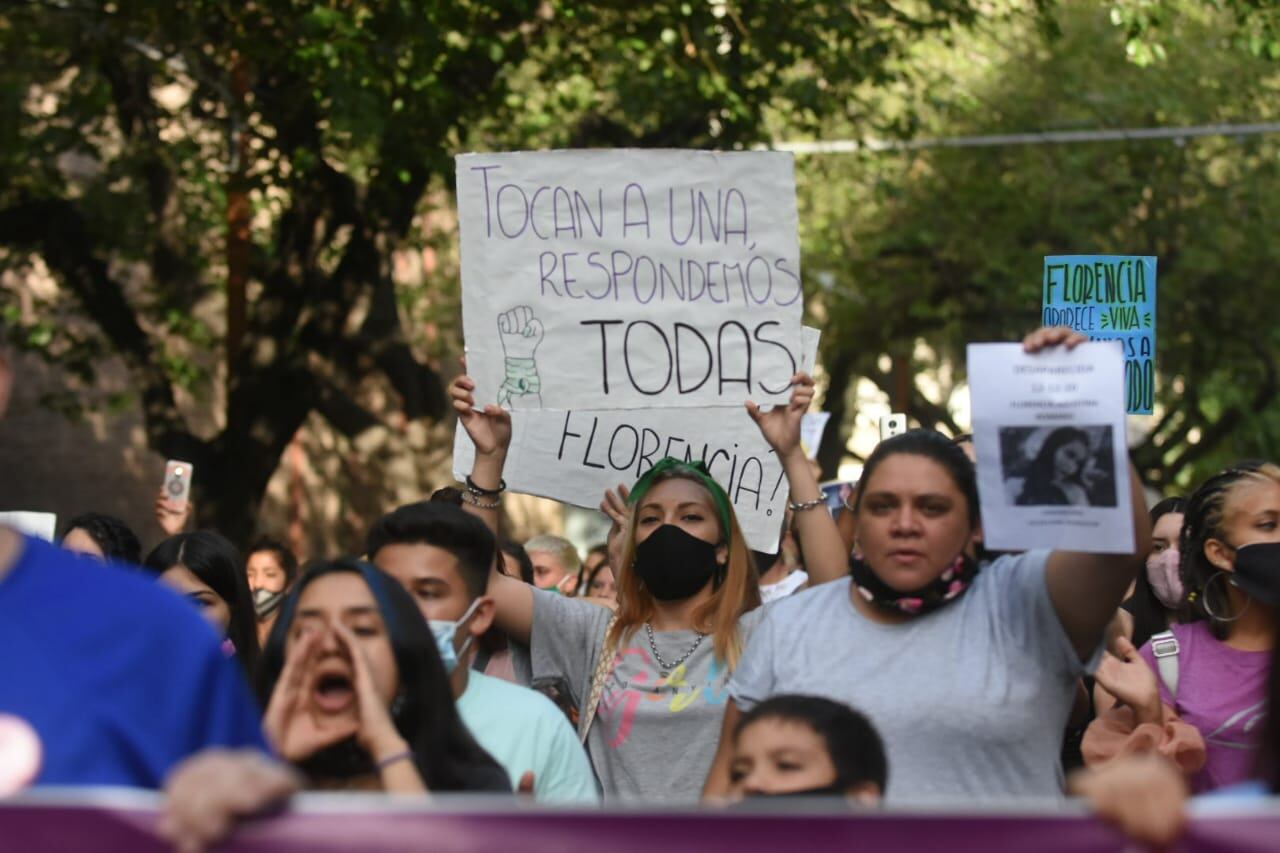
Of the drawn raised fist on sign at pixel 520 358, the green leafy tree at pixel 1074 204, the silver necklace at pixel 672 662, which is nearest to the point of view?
the silver necklace at pixel 672 662

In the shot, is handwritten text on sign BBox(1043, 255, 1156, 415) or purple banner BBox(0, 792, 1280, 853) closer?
purple banner BBox(0, 792, 1280, 853)

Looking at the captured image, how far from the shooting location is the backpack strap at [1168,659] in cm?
485

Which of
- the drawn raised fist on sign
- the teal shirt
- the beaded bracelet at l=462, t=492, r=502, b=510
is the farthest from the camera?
the drawn raised fist on sign

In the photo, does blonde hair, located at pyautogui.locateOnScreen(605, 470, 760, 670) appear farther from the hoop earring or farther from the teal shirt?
the hoop earring

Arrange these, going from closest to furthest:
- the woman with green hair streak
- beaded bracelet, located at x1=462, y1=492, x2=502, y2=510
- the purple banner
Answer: the purple banner, the woman with green hair streak, beaded bracelet, located at x1=462, y1=492, x2=502, y2=510

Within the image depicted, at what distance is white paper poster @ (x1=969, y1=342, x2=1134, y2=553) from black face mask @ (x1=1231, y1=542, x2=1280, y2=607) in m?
1.53

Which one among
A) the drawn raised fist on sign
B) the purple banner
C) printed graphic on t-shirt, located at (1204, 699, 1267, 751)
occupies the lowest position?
printed graphic on t-shirt, located at (1204, 699, 1267, 751)

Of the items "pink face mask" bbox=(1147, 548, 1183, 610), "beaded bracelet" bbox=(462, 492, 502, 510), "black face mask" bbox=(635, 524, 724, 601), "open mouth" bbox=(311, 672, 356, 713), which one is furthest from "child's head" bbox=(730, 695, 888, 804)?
"pink face mask" bbox=(1147, 548, 1183, 610)

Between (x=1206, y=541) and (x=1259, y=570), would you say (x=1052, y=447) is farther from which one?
(x=1206, y=541)

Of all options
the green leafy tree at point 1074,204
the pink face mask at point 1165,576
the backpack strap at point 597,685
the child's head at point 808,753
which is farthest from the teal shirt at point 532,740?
the green leafy tree at point 1074,204

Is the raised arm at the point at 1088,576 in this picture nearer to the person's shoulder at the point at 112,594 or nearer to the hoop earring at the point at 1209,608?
the hoop earring at the point at 1209,608

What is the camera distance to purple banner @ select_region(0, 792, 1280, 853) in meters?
2.40

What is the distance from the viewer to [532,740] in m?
3.97

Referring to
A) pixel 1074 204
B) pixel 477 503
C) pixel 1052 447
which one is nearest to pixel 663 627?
pixel 477 503
